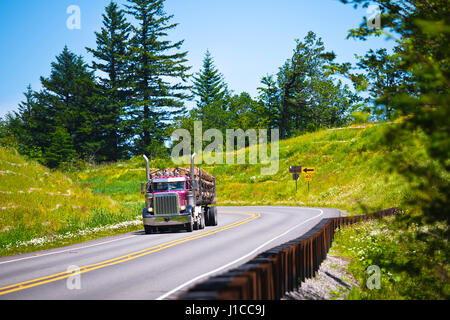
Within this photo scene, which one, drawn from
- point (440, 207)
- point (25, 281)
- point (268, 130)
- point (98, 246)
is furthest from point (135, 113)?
point (440, 207)

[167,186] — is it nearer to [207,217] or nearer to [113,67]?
[207,217]

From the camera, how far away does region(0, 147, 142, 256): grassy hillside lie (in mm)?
19719

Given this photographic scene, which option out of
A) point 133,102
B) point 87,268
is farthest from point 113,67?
point 87,268

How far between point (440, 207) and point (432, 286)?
5.54 metres

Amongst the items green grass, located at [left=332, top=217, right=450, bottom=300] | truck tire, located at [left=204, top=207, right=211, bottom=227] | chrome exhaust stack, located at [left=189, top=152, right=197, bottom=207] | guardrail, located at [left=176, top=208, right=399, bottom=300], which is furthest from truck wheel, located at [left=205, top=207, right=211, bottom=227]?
guardrail, located at [left=176, top=208, right=399, bottom=300]

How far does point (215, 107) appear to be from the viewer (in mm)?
91625

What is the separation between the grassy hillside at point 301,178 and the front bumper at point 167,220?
747 inches

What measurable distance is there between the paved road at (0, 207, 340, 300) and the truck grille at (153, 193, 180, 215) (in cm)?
196

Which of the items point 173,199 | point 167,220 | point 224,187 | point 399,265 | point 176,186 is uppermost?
point 176,186

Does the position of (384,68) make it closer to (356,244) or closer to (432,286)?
(432,286)
